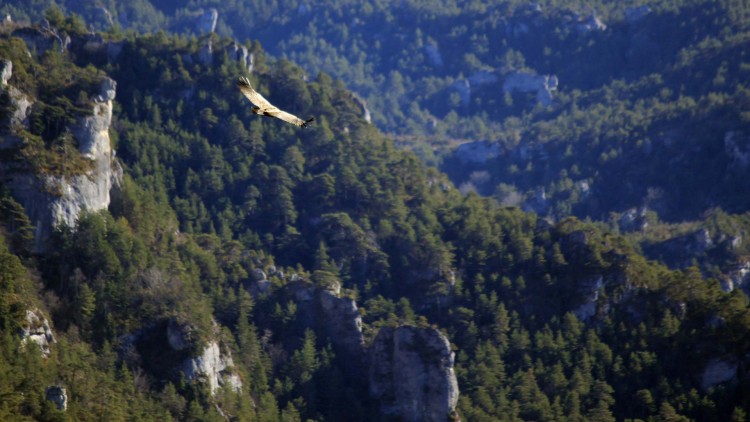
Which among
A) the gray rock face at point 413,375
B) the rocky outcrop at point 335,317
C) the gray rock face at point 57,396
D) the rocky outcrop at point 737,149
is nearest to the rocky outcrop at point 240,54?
the rocky outcrop at point 335,317

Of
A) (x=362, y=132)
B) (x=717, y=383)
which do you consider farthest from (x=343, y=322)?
(x=362, y=132)

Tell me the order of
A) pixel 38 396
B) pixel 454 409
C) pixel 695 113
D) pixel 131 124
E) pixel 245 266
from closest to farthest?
pixel 38 396 → pixel 454 409 → pixel 245 266 → pixel 131 124 → pixel 695 113

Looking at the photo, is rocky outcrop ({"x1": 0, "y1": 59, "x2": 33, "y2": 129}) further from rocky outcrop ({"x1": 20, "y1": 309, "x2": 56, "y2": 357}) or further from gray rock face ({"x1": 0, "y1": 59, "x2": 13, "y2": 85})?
Answer: rocky outcrop ({"x1": 20, "y1": 309, "x2": 56, "y2": 357})

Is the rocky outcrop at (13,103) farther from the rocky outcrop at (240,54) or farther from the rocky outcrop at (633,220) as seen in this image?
the rocky outcrop at (633,220)

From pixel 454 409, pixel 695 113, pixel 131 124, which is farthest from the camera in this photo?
pixel 695 113

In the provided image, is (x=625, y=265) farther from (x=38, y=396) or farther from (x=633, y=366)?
(x=38, y=396)

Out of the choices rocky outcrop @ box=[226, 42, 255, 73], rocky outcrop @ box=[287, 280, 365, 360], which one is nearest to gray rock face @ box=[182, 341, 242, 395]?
rocky outcrop @ box=[287, 280, 365, 360]

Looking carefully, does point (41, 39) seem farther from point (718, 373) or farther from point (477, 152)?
point (477, 152)
